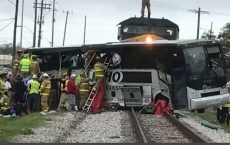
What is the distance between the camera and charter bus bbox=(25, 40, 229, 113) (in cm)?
1919

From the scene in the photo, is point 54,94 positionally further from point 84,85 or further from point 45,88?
point 84,85

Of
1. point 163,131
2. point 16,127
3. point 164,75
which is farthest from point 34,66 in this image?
point 163,131

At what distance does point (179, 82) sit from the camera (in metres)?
19.6

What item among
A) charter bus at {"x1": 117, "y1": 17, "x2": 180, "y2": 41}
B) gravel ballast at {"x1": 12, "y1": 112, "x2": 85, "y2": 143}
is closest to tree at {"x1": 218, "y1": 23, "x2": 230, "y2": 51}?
charter bus at {"x1": 117, "y1": 17, "x2": 180, "y2": 41}

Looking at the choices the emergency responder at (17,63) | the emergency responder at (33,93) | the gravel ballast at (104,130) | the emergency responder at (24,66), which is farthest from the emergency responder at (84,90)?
the emergency responder at (17,63)

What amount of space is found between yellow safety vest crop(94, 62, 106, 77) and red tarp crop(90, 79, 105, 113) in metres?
0.56

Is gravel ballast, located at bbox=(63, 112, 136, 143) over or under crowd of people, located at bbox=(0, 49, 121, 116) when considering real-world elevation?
under

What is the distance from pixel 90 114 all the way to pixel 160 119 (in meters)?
3.06

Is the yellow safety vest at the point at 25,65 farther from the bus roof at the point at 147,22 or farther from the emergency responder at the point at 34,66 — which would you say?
the bus roof at the point at 147,22

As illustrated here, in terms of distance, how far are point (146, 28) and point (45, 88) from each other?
735 centimetres

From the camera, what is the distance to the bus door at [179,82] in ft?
63.5

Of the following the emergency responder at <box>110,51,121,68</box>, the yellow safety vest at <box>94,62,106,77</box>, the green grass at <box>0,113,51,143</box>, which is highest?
the emergency responder at <box>110,51,121,68</box>

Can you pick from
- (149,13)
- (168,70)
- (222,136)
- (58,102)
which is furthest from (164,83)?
(149,13)

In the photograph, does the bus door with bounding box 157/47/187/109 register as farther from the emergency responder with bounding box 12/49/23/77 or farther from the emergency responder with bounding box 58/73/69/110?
the emergency responder with bounding box 12/49/23/77
